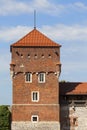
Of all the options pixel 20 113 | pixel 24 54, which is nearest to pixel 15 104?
pixel 20 113

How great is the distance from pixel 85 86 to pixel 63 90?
8.06ft

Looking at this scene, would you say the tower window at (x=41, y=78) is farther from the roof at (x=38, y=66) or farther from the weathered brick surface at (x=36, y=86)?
the roof at (x=38, y=66)

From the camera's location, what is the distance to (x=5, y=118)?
51.3 m

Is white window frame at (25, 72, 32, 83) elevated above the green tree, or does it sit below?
above

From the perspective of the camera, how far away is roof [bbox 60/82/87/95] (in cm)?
5150

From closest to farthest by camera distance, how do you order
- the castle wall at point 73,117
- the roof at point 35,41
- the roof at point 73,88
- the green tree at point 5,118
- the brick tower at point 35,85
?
the brick tower at point 35,85 < the roof at point 35,41 < the castle wall at point 73,117 < the green tree at point 5,118 < the roof at point 73,88

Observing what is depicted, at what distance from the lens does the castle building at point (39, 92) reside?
4969 cm

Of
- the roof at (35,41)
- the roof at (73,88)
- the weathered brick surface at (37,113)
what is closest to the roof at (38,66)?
the roof at (35,41)

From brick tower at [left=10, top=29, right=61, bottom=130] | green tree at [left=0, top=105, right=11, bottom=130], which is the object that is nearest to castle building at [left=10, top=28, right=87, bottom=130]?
brick tower at [left=10, top=29, right=61, bottom=130]

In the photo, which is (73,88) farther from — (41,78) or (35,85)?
(35,85)

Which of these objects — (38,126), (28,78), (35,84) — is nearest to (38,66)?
(28,78)

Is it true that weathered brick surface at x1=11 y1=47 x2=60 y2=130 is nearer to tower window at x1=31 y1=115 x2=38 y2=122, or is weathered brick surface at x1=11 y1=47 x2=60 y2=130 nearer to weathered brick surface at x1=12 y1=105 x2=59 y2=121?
weathered brick surface at x1=12 y1=105 x2=59 y2=121

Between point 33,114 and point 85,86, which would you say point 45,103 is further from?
point 85,86

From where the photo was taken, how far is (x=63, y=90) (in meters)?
52.2
